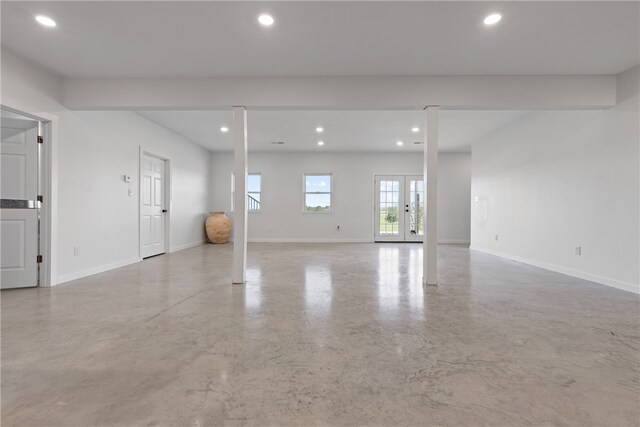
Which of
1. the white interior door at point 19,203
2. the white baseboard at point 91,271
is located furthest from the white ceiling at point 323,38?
the white baseboard at point 91,271

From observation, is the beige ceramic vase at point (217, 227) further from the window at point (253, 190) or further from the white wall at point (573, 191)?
the white wall at point (573, 191)

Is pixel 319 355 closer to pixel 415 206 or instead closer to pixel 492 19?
pixel 492 19

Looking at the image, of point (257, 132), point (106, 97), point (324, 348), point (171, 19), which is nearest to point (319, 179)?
point (257, 132)

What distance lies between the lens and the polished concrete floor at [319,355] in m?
1.43

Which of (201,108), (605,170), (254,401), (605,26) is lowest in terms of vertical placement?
(254,401)

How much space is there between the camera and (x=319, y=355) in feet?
6.49

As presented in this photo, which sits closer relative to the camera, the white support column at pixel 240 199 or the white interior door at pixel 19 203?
the white interior door at pixel 19 203

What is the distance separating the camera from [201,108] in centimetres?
402

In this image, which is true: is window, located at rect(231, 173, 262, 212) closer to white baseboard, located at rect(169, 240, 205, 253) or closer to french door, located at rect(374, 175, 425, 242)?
white baseboard, located at rect(169, 240, 205, 253)

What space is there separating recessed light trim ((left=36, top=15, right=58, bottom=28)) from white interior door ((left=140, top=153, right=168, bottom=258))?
302cm

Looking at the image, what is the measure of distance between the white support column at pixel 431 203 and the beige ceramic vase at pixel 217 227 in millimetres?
6095

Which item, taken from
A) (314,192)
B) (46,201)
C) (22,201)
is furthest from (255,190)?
(22,201)

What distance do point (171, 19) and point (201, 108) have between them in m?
1.37

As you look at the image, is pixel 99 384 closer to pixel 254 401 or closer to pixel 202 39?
pixel 254 401
